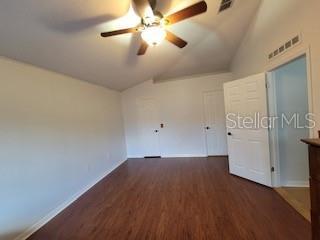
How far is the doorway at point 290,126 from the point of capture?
292cm

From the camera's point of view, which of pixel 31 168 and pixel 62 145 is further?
pixel 62 145

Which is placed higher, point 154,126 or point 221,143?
point 154,126

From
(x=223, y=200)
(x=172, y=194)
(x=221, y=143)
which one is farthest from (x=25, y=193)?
(x=221, y=143)

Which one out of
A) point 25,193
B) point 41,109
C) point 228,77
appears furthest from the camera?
point 228,77

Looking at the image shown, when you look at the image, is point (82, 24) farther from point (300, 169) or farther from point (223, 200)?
point (300, 169)

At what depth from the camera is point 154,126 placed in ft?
19.3

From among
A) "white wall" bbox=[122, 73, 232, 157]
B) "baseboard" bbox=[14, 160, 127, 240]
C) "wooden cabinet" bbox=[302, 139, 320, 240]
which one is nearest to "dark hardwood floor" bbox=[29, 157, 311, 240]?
"baseboard" bbox=[14, 160, 127, 240]

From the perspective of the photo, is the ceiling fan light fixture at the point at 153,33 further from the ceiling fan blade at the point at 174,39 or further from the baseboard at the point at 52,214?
the baseboard at the point at 52,214

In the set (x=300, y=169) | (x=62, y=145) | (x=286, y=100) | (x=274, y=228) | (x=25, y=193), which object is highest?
(x=286, y=100)

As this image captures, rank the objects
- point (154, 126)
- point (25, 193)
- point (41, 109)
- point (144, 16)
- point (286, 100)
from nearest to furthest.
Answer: point (144, 16) → point (25, 193) → point (41, 109) → point (286, 100) → point (154, 126)

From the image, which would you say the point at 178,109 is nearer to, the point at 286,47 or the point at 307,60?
the point at 286,47

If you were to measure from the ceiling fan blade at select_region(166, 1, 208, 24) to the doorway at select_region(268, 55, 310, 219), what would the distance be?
1.91 meters

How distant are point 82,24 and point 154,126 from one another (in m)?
4.04

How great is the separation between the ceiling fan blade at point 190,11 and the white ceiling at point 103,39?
1.86 ft
